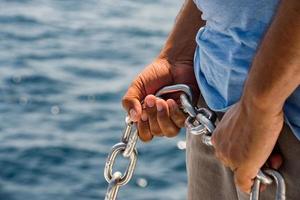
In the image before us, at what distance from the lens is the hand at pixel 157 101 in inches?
71.7

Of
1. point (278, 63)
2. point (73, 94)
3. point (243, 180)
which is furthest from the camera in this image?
point (73, 94)

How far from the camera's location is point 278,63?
139cm

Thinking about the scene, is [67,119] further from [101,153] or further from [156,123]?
[156,123]

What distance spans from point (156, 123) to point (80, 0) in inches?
241

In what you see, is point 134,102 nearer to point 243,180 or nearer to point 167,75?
point 167,75

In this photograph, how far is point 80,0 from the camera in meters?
7.86

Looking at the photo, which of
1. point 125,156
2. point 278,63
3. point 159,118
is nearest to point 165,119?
point 159,118

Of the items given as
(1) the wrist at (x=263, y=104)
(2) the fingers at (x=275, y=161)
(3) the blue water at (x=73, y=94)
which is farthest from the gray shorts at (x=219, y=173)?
(3) the blue water at (x=73, y=94)

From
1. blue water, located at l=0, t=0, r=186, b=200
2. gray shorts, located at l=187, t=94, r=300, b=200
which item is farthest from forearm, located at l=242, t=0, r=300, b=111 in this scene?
blue water, located at l=0, t=0, r=186, b=200

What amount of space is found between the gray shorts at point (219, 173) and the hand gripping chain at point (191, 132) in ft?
0.12

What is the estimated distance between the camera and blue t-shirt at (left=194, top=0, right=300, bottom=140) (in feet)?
5.00

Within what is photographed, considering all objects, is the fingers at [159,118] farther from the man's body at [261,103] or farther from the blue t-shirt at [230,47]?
the blue t-shirt at [230,47]

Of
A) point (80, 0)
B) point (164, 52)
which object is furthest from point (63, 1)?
point (164, 52)

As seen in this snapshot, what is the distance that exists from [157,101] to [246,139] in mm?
385
